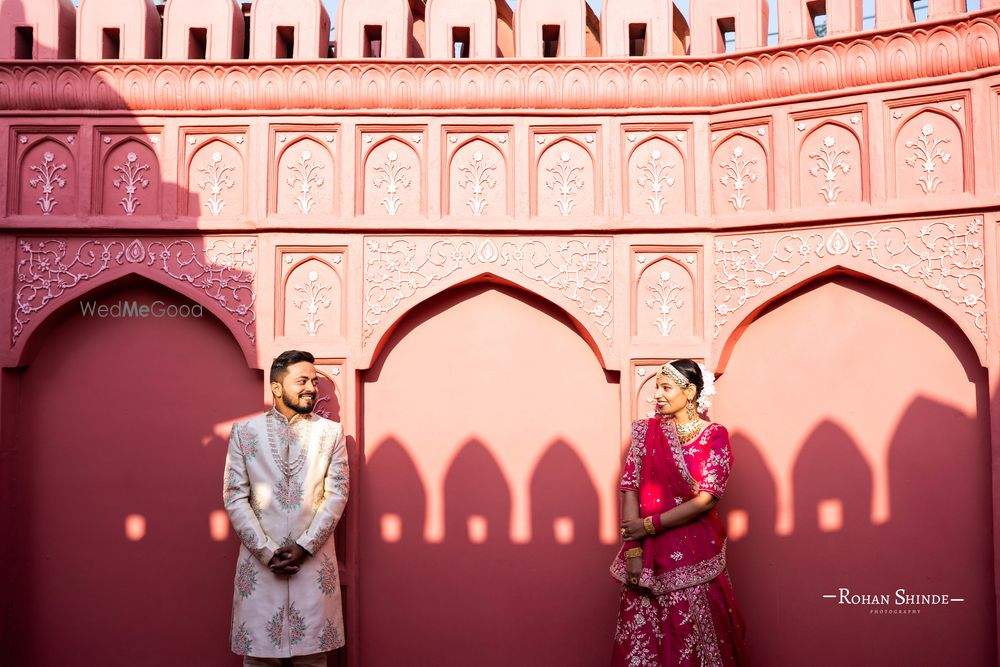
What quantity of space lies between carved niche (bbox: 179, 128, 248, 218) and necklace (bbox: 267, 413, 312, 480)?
122 centimetres

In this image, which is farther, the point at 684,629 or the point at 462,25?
the point at 462,25

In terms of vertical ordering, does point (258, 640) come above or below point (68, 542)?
below

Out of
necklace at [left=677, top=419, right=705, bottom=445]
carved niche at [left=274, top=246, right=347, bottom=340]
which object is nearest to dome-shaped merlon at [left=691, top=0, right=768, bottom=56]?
necklace at [left=677, top=419, right=705, bottom=445]

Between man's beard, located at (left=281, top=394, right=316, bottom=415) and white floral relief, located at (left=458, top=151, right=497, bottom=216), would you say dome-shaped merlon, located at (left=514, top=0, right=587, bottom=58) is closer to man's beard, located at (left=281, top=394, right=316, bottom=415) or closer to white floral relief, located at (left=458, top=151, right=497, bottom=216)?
white floral relief, located at (left=458, top=151, right=497, bottom=216)

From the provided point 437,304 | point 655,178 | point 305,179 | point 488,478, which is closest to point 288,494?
point 488,478

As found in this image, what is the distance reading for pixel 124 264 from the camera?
461 cm

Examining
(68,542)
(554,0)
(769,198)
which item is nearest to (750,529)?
(769,198)

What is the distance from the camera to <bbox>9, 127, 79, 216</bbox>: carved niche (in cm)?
465

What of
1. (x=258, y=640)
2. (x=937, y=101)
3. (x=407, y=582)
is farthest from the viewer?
(x=407, y=582)

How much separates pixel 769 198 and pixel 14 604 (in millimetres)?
4303

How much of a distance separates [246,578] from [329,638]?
45 centimetres

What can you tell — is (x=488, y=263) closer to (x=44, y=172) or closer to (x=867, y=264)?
(x=867, y=264)

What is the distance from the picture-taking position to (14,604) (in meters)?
4.56

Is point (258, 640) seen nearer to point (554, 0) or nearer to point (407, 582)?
point (407, 582)
